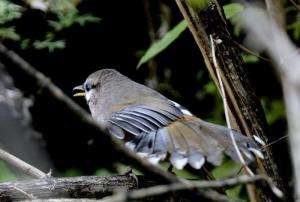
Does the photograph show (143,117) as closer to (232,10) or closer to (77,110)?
(232,10)

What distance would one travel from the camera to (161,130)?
9.89 feet

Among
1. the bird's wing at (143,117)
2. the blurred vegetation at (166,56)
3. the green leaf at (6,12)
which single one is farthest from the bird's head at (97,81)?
the green leaf at (6,12)

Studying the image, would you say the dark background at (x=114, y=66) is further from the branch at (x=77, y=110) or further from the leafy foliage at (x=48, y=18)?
the branch at (x=77, y=110)

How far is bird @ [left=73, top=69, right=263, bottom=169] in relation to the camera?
2.56 m

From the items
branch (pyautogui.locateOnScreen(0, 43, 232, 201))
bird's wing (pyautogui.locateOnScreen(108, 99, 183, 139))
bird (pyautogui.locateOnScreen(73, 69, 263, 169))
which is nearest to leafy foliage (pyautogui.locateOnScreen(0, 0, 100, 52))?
bird (pyautogui.locateOnScreen(73, 69, 263, 169))

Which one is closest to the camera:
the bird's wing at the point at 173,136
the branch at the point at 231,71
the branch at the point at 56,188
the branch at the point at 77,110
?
the branch at the point at 77,110

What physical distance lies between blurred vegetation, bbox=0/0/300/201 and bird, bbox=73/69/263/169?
32 centimetres

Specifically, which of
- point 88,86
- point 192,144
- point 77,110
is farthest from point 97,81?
point 77,110

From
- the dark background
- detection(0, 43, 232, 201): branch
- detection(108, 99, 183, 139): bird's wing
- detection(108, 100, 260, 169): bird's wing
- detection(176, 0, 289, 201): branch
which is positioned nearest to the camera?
detection(0, 43, 232, 201): branch

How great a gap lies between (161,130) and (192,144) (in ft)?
1.00

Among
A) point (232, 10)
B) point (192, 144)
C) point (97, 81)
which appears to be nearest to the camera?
point (192, 144)

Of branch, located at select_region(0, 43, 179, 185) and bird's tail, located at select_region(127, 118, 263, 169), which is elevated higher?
branch, located at select_region(0, 43, 179, 185)

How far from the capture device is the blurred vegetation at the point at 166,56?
13.0 feet

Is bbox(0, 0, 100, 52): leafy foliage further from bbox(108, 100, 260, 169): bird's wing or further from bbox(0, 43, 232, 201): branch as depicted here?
bbox(0, 43, 232, 201): branch
